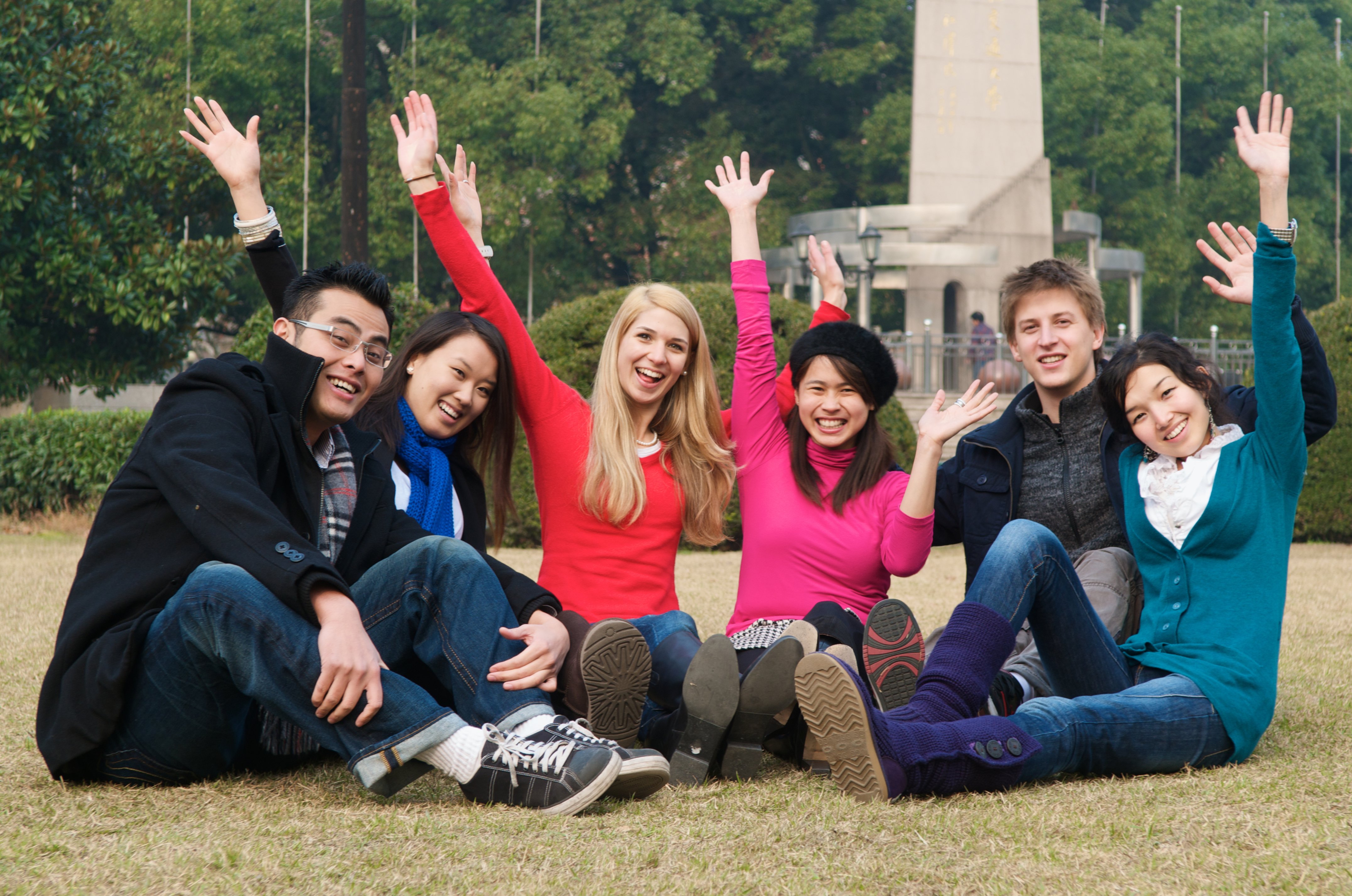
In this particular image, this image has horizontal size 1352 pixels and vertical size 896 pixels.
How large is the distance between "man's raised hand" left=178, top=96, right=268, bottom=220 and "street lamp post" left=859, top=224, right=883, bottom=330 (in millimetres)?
14656

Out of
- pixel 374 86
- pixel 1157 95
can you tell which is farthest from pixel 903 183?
pixel 374 86

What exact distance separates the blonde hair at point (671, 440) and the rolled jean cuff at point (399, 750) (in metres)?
1.19

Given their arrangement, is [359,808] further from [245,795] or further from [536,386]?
[536,386]

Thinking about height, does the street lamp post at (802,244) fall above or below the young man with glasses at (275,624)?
above

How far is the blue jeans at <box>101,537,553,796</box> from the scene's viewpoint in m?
2.71

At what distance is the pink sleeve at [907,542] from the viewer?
12.0 ft

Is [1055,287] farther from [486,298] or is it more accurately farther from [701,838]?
[701,838]

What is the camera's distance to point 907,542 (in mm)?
3684

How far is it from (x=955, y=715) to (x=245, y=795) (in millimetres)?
1789

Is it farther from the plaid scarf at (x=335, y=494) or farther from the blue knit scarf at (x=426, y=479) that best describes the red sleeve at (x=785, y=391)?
the plaid scarf at (x=335, y=494)

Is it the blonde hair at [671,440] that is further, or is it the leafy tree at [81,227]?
the leafy tree at [81,227]

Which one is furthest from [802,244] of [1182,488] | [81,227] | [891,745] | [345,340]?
[891,745]

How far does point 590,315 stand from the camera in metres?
10.3

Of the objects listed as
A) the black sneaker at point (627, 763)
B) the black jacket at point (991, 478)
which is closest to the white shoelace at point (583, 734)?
the black sneaker at point (627, 763)
